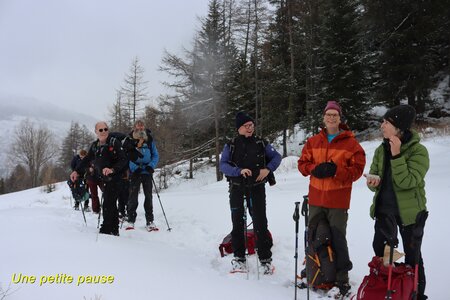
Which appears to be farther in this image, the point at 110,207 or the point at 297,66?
the point at 297,66

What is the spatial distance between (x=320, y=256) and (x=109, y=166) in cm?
386

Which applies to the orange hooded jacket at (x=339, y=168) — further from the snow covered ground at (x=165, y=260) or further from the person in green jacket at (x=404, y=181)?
the snow covered ground at (x=165, y=260)

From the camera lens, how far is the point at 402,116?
324 cm

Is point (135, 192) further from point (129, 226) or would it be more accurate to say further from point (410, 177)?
point (410, 177)

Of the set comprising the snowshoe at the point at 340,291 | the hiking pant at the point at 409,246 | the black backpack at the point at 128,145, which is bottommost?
the snowshoe at the point at 340,291

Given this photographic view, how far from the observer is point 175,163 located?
71.4 ft

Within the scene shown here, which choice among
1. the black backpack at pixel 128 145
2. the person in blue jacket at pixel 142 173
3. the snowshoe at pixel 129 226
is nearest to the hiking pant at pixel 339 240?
the black backpack at pixel 128 145

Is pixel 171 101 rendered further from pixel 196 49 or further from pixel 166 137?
pixel 196 49

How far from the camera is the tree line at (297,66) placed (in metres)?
18.3

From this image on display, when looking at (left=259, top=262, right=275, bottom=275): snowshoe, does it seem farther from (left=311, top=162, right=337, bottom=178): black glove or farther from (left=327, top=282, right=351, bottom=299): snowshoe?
(left=311, top=162, right=337, bottom=178): black glove

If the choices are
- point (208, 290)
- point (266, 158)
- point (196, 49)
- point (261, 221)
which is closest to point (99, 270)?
point (208, 290)

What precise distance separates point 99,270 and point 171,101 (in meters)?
18.6

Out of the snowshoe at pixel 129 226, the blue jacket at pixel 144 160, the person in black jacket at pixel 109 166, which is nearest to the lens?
the person in black jacket at pixel 109 166

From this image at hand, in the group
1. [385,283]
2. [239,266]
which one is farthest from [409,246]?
[239,266]
